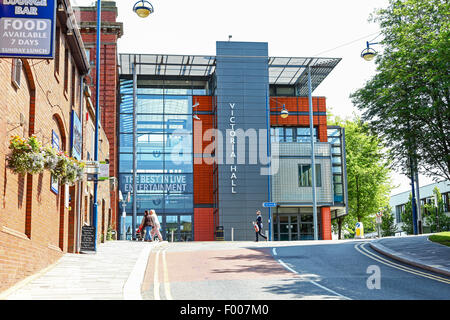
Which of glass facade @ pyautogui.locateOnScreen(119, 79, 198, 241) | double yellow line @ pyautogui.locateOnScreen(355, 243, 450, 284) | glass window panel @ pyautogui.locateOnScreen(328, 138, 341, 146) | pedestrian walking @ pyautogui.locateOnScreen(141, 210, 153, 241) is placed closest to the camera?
double yellow line @ pyautogui.locateOnScreen(355, 243, 450, 284)

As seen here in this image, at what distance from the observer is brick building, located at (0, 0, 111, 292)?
1154 centimetres

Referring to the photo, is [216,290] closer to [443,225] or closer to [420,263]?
[420,263]

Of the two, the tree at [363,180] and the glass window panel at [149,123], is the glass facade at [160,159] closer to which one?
the glass window panel at [149,123]

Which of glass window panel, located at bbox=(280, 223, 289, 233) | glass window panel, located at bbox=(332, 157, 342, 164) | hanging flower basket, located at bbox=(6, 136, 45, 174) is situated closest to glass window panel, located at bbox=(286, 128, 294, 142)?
glass window panel, located at bbox=(332, 157, 342, 164)

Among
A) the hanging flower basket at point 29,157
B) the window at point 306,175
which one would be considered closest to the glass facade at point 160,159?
the window at point 306,175

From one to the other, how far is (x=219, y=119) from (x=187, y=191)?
6.85m

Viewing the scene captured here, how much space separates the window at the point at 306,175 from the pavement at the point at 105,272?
24333 millimetres

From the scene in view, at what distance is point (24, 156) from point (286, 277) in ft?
Answer: 23.4

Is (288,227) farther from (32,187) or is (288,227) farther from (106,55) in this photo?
(32,187)

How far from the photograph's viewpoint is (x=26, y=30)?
1048cm

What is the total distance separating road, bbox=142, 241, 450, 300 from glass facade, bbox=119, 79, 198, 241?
26.8 m

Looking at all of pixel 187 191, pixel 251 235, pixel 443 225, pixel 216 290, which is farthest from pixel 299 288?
pixel 443 225

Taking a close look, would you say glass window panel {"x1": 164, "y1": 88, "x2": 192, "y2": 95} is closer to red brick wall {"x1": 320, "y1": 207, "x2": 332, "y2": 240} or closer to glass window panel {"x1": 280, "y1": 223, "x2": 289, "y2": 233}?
glass window panel {"x1": 280, "y1": 223, "x2": 289, "y2": 233}

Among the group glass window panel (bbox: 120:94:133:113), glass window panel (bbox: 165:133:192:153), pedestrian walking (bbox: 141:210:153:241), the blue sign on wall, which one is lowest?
pedestrian walking (bbox: 141:210:153:241)
